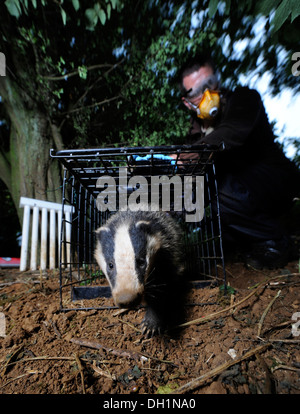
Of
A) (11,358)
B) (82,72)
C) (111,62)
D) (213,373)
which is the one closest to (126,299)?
(213,373)

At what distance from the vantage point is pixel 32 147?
4.22 meters

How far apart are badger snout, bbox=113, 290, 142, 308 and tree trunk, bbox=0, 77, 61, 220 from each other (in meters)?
3.03

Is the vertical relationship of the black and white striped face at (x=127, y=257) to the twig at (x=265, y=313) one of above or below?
above

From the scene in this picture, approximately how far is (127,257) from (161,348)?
75cm

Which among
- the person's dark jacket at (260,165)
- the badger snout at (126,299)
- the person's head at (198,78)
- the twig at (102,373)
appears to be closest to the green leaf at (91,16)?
the person's head at (198,78)

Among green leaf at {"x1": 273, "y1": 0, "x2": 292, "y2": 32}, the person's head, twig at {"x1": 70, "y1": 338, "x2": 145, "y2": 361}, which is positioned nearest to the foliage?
the person's head

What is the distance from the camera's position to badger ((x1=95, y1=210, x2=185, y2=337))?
1.76 meters

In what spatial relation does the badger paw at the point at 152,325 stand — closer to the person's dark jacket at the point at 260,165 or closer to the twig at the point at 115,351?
the twig at the point at 115,351

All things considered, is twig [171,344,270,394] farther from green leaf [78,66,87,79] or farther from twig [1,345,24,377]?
green leaf [78,66,87,79]

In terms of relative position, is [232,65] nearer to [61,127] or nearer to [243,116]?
[243,116]

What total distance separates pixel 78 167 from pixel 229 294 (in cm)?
200

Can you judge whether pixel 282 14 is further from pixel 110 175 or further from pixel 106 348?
pixel 106 348

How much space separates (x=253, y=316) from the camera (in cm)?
187

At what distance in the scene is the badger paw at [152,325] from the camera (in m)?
1.88
